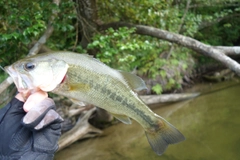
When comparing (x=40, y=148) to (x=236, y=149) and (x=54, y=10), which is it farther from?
(x=236, y=149)

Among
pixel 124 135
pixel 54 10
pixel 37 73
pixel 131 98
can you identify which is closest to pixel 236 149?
pixel 124 135

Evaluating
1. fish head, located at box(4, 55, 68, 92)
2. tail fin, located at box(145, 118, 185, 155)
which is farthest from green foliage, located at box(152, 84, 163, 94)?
fish head, located at box(4, 55, 68, 92)

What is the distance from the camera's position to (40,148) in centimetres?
212

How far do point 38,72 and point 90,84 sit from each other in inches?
18.5

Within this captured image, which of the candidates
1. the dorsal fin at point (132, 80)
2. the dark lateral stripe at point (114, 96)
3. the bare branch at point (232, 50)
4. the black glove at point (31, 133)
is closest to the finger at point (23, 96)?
the black glove at point (31, 133)

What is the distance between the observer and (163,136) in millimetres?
2906

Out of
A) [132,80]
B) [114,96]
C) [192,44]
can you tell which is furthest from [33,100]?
[192,44]

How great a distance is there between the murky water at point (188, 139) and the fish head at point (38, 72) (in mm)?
3917

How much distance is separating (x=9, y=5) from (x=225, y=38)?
10596mm

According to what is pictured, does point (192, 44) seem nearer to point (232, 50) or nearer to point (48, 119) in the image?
point (232, 50)

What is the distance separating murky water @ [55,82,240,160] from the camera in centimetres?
571

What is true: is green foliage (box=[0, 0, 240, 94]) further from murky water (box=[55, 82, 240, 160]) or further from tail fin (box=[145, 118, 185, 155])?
tail fin (box=[145, 118, 185, 155])

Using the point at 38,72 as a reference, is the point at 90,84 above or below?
below

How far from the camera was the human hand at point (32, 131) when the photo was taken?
6.81 feet
